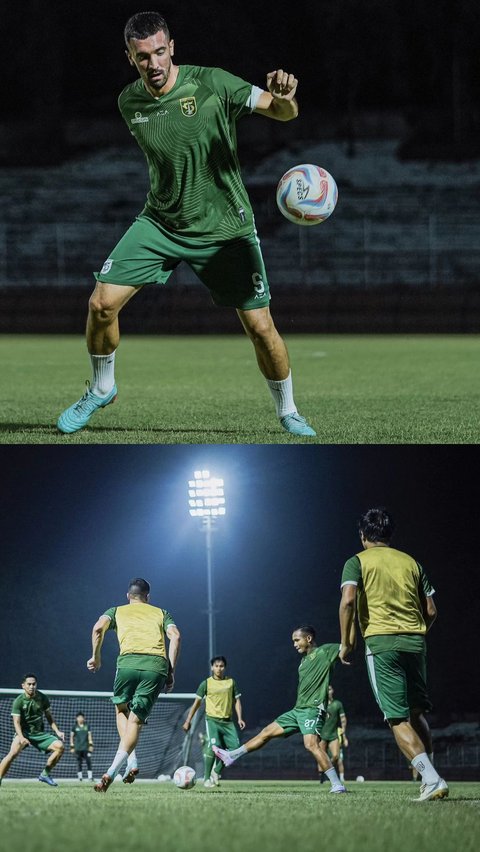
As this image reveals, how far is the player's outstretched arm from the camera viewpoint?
281 inches

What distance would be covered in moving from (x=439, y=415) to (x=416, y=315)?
47.7 ft

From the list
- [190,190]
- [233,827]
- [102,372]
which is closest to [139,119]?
[190,190]

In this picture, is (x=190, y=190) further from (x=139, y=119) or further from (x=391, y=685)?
(x=391, y=685)

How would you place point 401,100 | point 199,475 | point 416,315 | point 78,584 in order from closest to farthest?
1. point 199,475
2. point 78,584
3. point 416,315
4. point 401,100

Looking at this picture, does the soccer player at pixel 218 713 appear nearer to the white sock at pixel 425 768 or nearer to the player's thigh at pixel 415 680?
the player's thigh at pixel 415 680

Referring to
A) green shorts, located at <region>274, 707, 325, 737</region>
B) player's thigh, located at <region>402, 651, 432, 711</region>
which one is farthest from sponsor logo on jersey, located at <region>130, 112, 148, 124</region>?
green shorts, located at <region>274, 707, 325, 737</region>

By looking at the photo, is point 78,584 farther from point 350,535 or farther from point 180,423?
point 180,423

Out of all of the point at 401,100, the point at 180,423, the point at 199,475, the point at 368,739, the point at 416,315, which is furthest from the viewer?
the point at 401,100

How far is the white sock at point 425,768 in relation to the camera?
5340 mm

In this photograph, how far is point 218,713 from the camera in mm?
10172

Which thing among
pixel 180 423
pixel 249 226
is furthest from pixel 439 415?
pixel 249 226

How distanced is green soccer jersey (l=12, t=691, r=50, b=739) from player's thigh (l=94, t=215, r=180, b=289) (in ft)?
11.7

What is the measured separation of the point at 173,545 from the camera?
1766 centimetres

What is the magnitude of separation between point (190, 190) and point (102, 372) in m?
1.38
